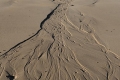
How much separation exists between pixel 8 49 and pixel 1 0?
6.32m

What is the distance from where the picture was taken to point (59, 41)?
25.5 ft

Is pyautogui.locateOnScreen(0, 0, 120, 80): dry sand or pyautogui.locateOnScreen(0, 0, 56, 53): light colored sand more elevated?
pyautogui.locateOnScreen(0, 0, 56, 53): light colored sand

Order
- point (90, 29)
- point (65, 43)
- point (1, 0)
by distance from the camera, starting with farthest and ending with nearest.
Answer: point (1, 0) → point (90, 29) → point (65, 43)

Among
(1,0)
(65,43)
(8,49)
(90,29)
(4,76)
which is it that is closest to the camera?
(4,76)

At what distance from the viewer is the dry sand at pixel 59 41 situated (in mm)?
6152

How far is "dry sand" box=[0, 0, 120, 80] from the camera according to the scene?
20.2 feet

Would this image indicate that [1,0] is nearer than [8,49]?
No

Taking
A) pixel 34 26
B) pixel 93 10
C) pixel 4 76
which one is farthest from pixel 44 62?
pixel 93 10

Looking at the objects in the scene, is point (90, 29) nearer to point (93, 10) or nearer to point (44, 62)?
point (93, 10)

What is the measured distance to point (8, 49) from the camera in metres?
7.15

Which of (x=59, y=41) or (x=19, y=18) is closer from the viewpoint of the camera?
(x=59, y=41)

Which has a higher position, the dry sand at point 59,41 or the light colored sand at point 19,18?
the light colored sand at point 19,18

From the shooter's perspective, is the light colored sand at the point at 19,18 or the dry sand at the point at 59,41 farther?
the light colored sand at the point at 19,18

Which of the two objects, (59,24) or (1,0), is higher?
(1,0)
